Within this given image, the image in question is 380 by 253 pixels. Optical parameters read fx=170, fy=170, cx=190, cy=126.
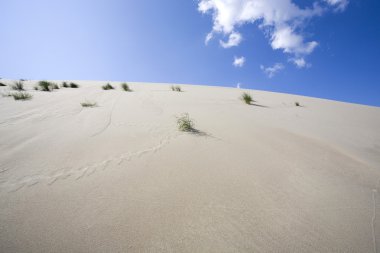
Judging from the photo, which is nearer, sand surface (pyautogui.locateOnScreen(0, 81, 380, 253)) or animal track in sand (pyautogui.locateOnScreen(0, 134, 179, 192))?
sand surface (pyautogui.locateOnScreen(0, 81, 380, 253))

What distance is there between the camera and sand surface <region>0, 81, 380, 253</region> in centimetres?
107

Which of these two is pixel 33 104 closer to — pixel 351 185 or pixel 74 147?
pixel 74 147

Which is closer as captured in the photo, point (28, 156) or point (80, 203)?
point (80, 203)

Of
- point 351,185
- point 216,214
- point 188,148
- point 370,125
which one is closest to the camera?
point 216,214

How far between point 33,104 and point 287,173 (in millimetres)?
4775

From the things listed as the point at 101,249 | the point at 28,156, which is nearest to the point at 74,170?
the point at 28,156

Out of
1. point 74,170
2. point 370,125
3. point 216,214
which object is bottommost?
point 370,125

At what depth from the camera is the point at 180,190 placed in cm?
144

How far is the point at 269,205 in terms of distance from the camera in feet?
4.37

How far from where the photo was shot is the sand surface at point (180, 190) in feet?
3.51

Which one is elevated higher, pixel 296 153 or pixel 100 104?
pixel 100 104

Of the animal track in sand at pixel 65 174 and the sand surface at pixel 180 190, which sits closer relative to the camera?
the sand surface at pixel 180 190

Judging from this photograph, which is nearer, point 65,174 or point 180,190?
point 180,190

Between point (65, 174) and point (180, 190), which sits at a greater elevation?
point (65, 174)
